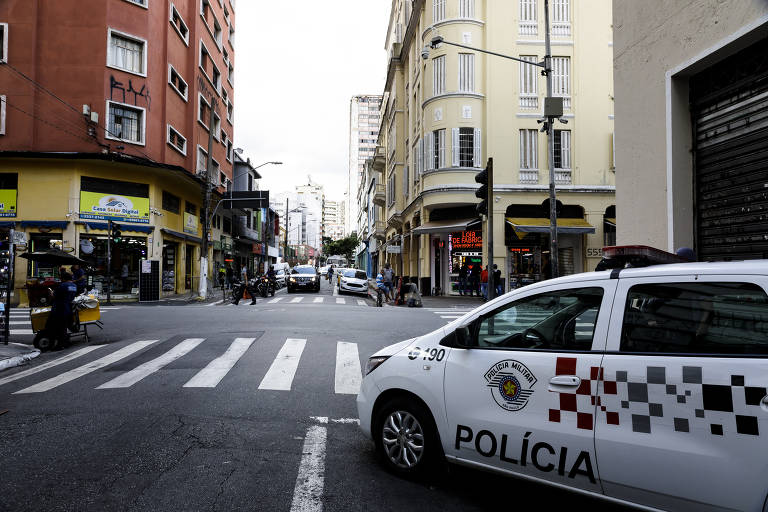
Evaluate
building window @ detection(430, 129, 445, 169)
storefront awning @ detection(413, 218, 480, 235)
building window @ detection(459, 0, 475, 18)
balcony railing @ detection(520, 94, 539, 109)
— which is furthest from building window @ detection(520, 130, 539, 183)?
building window @ detection(459, 0, 475, 18)

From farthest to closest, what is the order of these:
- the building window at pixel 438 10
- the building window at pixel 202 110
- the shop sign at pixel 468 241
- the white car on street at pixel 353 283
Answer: the building window at pixel 202 110
the white car on street at pixel 353 283
the shop sign at pixel 468 241
the building window at pixel 438 10

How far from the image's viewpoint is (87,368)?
804cm

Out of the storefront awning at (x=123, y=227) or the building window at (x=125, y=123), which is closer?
the storefront awning at (x=123, y=227)

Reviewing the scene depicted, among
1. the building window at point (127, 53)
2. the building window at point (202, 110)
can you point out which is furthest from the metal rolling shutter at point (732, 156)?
the building window at point (202, 110)

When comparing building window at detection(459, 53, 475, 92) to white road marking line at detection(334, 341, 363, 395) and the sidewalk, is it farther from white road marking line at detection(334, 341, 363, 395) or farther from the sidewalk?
the sidewalk

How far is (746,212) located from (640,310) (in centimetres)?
526

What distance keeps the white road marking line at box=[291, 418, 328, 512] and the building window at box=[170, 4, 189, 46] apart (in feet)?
90.7

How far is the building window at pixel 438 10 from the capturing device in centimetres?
2547

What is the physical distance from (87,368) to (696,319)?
8.47m

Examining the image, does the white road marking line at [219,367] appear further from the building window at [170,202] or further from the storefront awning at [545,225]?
the building window at [170,202]

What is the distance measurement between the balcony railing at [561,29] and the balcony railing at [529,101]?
3.21m

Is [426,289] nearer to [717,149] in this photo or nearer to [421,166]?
[421,166]

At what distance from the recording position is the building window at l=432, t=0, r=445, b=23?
2547 cm

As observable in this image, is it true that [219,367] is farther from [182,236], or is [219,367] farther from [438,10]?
[438,10]
